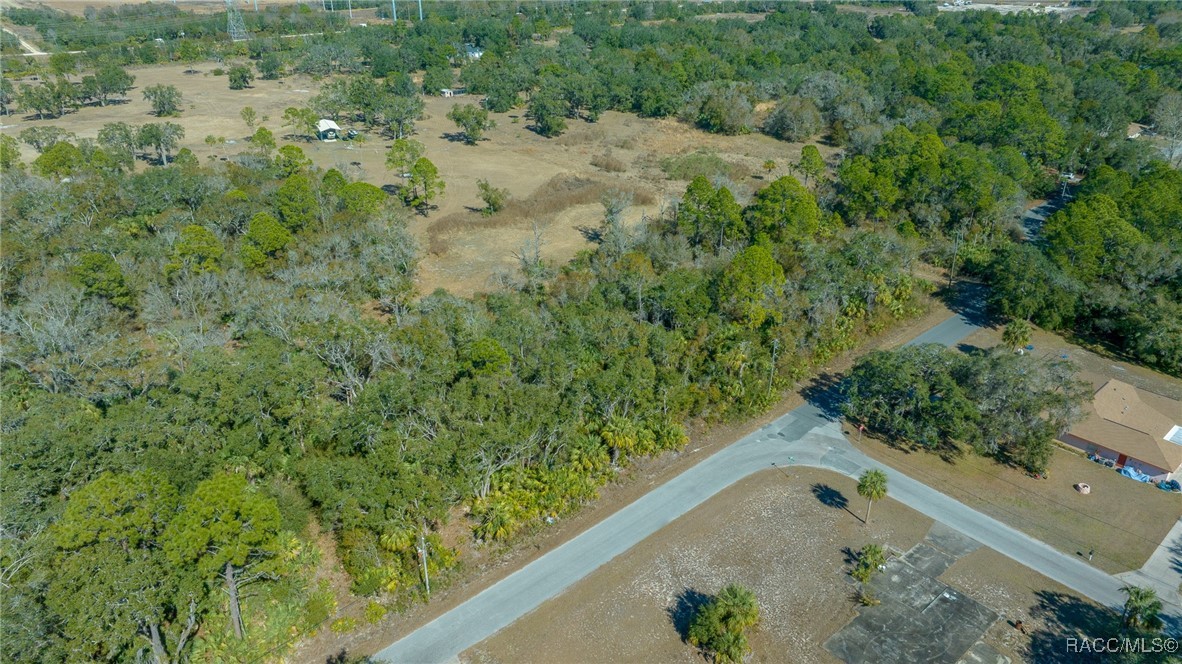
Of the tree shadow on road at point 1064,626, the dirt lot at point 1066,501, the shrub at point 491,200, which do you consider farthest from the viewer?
the shrub at point 491,200

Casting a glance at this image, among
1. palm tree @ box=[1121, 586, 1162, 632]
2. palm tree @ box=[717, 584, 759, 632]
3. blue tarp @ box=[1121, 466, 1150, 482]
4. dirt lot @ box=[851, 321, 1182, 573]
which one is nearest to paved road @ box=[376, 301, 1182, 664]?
dirt lot @ box=[851, 321, 1182, 573]

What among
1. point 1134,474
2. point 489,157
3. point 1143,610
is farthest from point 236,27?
point 1143,610

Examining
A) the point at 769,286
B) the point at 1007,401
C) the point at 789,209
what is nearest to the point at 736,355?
the point at 769,286

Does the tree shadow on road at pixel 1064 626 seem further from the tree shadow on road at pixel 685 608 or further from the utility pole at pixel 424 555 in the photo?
the utility pole at pixel 424 555

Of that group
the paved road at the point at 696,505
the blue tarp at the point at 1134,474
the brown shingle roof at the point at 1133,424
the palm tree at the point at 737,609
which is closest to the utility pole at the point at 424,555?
the paved road at the point at 696,505

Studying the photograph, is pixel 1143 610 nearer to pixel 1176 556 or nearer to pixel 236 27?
pixel 1176 556

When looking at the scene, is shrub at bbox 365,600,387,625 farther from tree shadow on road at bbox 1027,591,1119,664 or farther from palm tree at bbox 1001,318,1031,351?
palm tree at bbox 1001,318,1031,351
